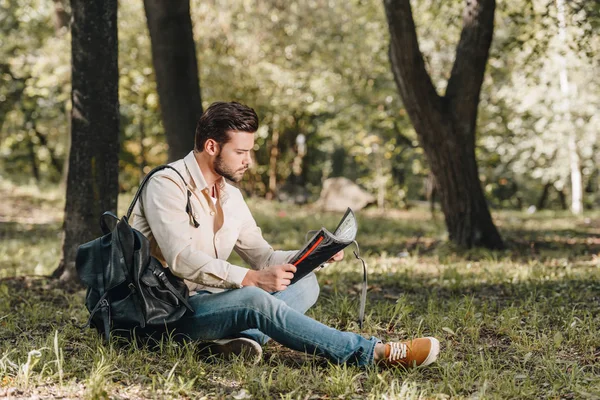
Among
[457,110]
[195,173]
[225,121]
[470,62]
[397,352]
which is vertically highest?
[470,62]

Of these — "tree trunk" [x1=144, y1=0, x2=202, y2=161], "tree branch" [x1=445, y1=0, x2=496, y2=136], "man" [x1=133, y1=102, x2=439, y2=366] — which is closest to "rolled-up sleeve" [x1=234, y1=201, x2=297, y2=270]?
"man" [x1=133, y1=102, x2=439, y2=366]

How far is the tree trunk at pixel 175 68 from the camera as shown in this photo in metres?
7.23

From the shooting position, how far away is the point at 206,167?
11.7 ft

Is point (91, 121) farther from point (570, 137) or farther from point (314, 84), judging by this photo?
point (570, 137)

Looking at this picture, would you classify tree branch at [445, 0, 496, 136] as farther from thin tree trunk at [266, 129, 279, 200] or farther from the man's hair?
thin tree trunk at [266, 129, 279, 200]

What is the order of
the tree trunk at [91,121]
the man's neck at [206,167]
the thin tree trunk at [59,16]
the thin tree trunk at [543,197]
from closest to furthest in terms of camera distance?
the man's neck at [206,167]
the tree trunk at [91,121]
the thin tree trunk at [59,16]
the thin tree trunk at [543,197]

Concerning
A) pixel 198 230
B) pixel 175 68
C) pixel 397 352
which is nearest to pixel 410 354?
pixel 397 352

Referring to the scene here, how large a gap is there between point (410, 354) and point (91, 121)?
3486 mm

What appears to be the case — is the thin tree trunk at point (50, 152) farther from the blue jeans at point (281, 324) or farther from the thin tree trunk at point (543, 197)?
the blue jeans at point (281, 324)

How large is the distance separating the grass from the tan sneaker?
6 centimetres

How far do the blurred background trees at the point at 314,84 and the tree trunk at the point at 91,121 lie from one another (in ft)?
22.9

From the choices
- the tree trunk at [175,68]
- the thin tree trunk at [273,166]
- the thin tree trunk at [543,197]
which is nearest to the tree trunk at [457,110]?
the tree trunk at [175,68]

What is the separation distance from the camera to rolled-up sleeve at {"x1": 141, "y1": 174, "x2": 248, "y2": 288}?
3297mm

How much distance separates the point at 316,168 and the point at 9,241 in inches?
630
